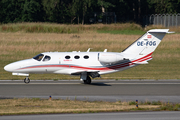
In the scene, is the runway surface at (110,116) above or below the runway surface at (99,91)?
above

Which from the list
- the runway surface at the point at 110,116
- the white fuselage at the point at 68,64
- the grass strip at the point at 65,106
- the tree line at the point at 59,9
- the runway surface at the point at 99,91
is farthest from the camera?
the tree line at the point at 59,9

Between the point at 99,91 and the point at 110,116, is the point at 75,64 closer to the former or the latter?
the point at 99,91

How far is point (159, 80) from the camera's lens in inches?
1077

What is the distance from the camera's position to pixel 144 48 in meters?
25.1

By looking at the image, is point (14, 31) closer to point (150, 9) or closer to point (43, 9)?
point (43, 9)

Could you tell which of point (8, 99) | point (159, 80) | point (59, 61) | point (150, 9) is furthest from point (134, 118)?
point (150, 9)

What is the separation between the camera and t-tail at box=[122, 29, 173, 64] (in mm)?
24797

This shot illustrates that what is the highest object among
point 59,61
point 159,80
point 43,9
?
point 43,9

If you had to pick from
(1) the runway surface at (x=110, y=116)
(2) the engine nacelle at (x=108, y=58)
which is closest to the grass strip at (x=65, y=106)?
(1) the runway surface at (x=110, y=116)

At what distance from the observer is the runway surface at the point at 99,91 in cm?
1889

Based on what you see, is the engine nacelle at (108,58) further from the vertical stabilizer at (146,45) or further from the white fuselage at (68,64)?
the vertical stabilizer at (146,45)

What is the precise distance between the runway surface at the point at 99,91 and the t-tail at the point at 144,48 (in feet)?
6.74

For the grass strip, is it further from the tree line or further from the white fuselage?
the tree line

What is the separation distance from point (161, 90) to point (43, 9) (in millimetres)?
73306
